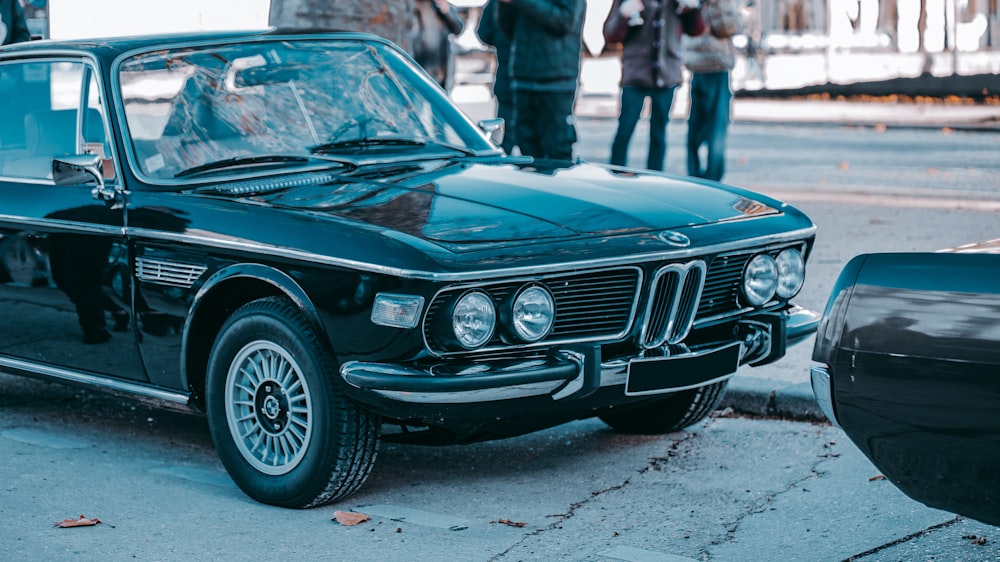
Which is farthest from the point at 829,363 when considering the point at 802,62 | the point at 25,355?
the point at 802,62

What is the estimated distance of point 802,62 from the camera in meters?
32.6

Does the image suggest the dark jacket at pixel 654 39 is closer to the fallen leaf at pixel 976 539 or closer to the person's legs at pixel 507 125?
the person's legs at pixel 507 125

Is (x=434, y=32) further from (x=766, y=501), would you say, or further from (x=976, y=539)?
(x=976, y=539)

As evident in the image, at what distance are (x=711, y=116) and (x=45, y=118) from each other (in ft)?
22.4

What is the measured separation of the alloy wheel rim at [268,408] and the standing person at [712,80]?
721 centimetres

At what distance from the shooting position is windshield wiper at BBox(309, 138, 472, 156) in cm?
596

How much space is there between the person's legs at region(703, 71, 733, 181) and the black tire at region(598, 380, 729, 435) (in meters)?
6.03

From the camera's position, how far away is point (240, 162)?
5.78 metres

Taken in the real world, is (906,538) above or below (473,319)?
below

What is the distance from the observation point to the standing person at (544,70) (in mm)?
10695

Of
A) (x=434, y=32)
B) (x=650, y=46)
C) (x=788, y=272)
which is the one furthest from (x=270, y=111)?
(x=434, y=32)

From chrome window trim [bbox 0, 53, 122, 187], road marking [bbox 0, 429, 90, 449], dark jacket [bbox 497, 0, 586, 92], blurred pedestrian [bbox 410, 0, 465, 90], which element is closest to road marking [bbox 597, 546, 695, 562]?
chrome window trim [bbox 0, 53, 122, 187]

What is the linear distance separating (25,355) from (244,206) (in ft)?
4.59

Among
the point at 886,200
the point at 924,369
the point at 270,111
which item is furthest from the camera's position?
the point at 886,200
